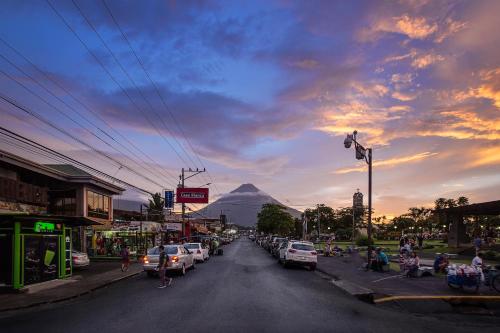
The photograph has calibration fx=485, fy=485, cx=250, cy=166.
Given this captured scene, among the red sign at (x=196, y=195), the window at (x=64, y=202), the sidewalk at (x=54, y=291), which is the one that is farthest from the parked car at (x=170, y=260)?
the red sign at (x=196, y=195)

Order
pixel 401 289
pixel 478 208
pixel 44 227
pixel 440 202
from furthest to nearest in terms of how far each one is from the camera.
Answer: pixel 440 202 → pixel 478 208 → pixel 44 227 → pixel 401 289

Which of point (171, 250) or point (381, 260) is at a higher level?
point (171, 250)

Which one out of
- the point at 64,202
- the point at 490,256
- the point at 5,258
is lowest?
the point at 490,256

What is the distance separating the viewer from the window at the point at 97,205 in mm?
38487

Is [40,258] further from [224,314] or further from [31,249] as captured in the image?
[224,314]

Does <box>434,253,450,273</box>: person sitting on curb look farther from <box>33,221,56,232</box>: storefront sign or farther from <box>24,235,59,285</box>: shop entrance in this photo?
<box>33,221,56,232</box>: storefront sign

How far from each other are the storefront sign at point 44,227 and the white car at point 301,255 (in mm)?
14398

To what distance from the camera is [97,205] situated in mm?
40594

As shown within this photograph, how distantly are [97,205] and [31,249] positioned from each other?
2067 cm

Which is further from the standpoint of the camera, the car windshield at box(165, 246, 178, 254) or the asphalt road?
the car windshield at box(165, 246, 178, 254)

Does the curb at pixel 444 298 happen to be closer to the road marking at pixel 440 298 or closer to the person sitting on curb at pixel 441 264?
the road marking at pixel 440 298

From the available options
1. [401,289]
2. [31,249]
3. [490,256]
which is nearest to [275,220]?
[490,256]

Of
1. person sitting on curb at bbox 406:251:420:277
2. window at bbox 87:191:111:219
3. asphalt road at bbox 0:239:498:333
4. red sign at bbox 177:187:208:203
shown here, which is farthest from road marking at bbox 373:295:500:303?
red sign at bbox 177:187:208:203

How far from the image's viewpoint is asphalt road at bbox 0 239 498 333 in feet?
35.4
